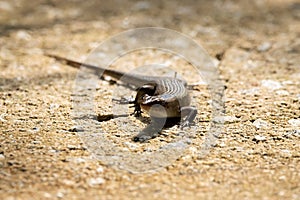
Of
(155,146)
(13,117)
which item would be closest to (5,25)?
(13,117)

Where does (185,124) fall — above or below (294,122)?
below

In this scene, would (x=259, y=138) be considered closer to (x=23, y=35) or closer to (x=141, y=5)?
(x=23, y=35)

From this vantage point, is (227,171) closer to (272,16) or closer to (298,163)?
(298,163)

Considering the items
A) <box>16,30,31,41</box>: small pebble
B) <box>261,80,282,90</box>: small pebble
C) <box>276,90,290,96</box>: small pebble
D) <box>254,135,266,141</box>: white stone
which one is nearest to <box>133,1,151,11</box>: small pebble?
<box>16,30,31,41</box>: small pebble

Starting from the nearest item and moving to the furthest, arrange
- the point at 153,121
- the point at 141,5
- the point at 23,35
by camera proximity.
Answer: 1. the point at 153,121
2. the point at 23,35
3. the point at 141,5

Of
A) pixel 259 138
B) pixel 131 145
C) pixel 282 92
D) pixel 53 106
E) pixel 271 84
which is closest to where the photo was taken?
pixel 131 145

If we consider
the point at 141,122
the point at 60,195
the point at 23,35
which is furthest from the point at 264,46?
the point at 60,195

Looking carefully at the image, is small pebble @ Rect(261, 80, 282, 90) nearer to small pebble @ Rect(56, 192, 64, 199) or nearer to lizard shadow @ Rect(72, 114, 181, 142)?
lizard shadow @ Rect(72, 114, 181, 142)
